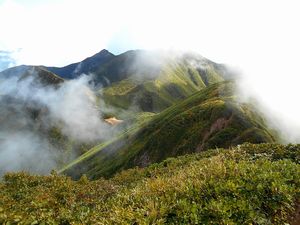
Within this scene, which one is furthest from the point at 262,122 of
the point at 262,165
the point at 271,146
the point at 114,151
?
the point at 262,165

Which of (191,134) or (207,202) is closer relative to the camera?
(207,202)

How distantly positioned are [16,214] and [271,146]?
1636 cm

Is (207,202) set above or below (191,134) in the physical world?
above

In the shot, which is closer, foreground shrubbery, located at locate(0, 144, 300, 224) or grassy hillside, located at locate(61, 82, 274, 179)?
foreground shrubbery, located at locate(0, 144, 300, 224)

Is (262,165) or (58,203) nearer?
(262,165)

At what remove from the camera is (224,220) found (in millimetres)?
12672

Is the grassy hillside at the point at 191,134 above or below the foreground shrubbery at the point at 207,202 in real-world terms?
below

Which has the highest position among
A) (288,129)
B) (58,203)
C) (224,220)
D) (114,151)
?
(224,220)

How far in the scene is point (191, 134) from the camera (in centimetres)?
12681

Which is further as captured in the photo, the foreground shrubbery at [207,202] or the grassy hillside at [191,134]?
the grassy hillside at [191,134]

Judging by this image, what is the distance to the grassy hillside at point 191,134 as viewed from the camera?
364 ft

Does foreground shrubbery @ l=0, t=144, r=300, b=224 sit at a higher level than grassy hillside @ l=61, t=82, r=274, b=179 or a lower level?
higher

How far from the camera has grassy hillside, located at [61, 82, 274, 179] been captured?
111 metres

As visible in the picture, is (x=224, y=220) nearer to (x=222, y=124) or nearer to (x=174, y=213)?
(x=174, y=213)
